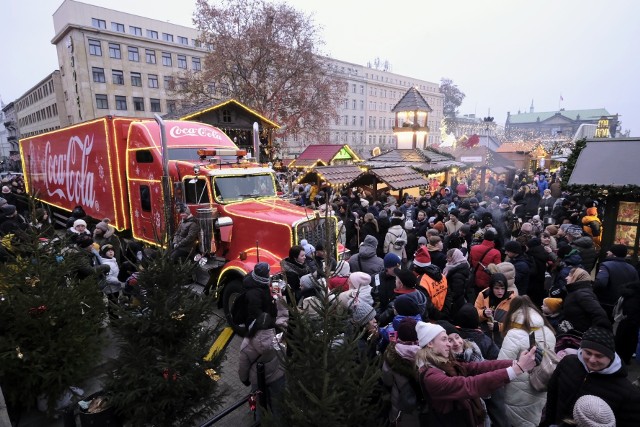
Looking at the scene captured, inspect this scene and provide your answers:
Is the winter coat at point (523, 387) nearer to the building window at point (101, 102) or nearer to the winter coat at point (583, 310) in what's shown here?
the winter coat at point (583, 310)

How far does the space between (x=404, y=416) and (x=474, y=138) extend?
30.4m

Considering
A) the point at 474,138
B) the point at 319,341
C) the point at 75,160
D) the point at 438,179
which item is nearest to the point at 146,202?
the point at 75,160

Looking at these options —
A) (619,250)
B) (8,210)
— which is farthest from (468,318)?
(8,210)

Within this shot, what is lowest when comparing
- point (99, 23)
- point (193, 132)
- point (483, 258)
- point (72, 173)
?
point (483, 258)

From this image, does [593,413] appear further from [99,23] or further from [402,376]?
[99,23]

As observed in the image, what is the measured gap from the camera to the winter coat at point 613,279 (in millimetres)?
5453

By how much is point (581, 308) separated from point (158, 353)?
462cm

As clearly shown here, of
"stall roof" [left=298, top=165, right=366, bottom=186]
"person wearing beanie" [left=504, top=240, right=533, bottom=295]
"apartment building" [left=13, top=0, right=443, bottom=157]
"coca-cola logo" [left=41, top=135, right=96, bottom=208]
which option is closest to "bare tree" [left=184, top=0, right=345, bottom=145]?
"apartment building" [left=13, top=0, right=443, bottom=157]

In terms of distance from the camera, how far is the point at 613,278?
549cm

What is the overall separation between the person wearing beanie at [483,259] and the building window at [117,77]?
167ft

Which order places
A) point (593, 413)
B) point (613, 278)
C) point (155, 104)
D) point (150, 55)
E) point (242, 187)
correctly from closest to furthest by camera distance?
point (593, 413) → point (613, 278) → point (242, 187) → point (150, 55) → point (155, 104)

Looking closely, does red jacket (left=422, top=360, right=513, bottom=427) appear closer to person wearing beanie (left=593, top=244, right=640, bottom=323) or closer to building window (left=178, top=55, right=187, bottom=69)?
person wearing beanie (left=593, top=244, right=640, bottom=323)

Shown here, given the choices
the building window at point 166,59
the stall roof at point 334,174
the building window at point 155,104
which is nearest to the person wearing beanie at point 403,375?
the stall roof at point 334,174

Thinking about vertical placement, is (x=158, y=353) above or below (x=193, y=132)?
below
